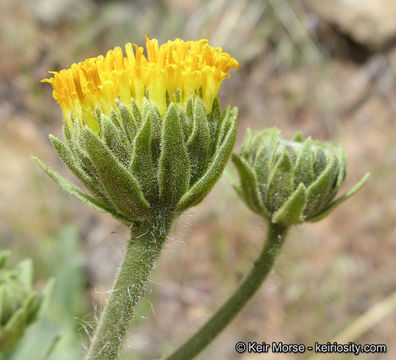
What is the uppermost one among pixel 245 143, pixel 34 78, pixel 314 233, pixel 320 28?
pixel 245 143

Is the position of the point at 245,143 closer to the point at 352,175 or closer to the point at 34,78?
the point at 352,175

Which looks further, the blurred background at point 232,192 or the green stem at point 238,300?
the blurred background at point 232,192

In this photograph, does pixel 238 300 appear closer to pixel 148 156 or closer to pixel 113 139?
pixel 148 156

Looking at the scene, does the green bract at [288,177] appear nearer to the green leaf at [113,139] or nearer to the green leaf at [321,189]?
the green leaf at [321,189]

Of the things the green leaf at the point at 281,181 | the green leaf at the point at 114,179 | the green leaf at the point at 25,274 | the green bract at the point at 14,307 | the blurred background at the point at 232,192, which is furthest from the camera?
the blurred background at the point at 232,192

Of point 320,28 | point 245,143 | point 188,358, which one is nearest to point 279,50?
point 320,28

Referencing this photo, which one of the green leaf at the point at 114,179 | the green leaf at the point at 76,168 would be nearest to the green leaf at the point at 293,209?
the green leaf at the point at 114,179
